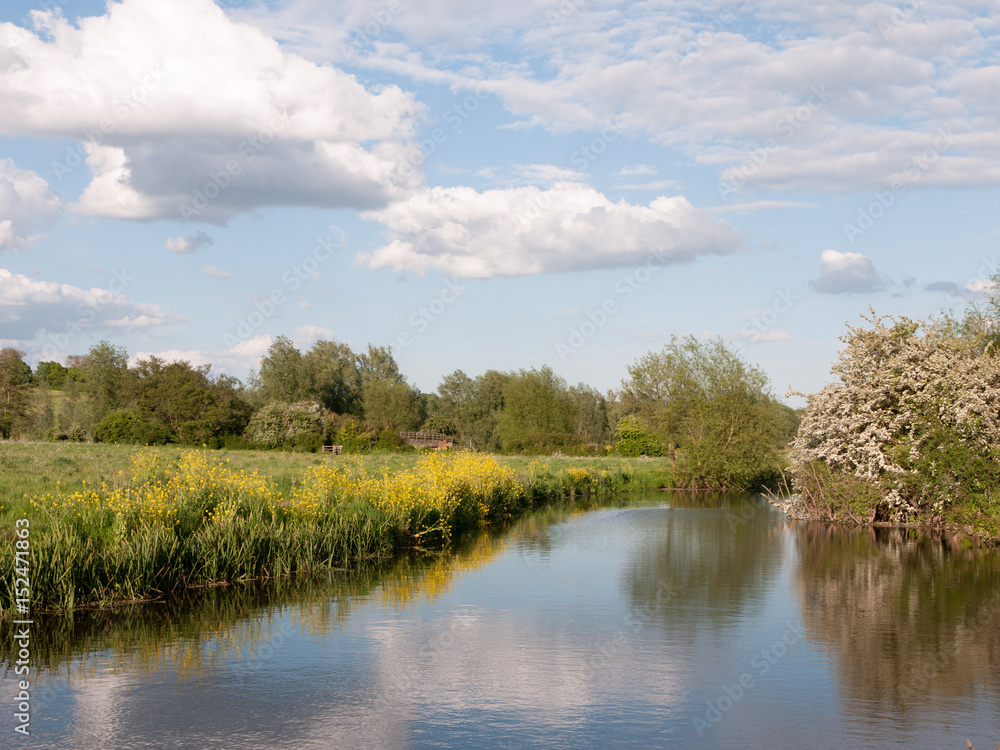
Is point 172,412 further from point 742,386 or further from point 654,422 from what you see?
point 742,386

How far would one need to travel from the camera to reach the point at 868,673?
9.43m

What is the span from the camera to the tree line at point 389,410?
44125 mm

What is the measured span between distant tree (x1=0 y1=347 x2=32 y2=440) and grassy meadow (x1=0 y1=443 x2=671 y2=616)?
4898cm

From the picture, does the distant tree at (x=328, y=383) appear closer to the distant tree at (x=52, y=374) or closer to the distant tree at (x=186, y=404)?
the distant tree at (x=186, y=404)

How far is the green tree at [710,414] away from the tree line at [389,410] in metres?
0.07

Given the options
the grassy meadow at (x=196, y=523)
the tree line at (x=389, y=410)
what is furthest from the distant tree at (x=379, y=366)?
the grassy meadow at (x=196, y=523)

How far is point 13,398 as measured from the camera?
69500 millimetres

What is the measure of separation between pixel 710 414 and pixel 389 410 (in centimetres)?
4861

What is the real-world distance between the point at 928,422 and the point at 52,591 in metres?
20.0

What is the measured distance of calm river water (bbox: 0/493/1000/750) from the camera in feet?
24.6

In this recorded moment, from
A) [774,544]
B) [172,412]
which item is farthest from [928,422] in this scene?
[172,412]

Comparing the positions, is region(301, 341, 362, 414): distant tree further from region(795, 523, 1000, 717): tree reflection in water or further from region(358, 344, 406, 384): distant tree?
region(795, 523, 1000, 717): tree reflection in water

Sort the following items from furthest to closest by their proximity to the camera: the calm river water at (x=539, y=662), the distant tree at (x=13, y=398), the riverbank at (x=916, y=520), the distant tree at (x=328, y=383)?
1. the distant tree at (x=328, y=383)
2. the distant tree at (x=13, y=398)
3. the riverbank at (x=916, y=520)
4. the calm river water at (x=539, y=662)

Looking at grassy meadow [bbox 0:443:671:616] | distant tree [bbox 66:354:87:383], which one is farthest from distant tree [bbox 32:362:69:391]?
grassy meadow [bbox 0:443:671:616]
